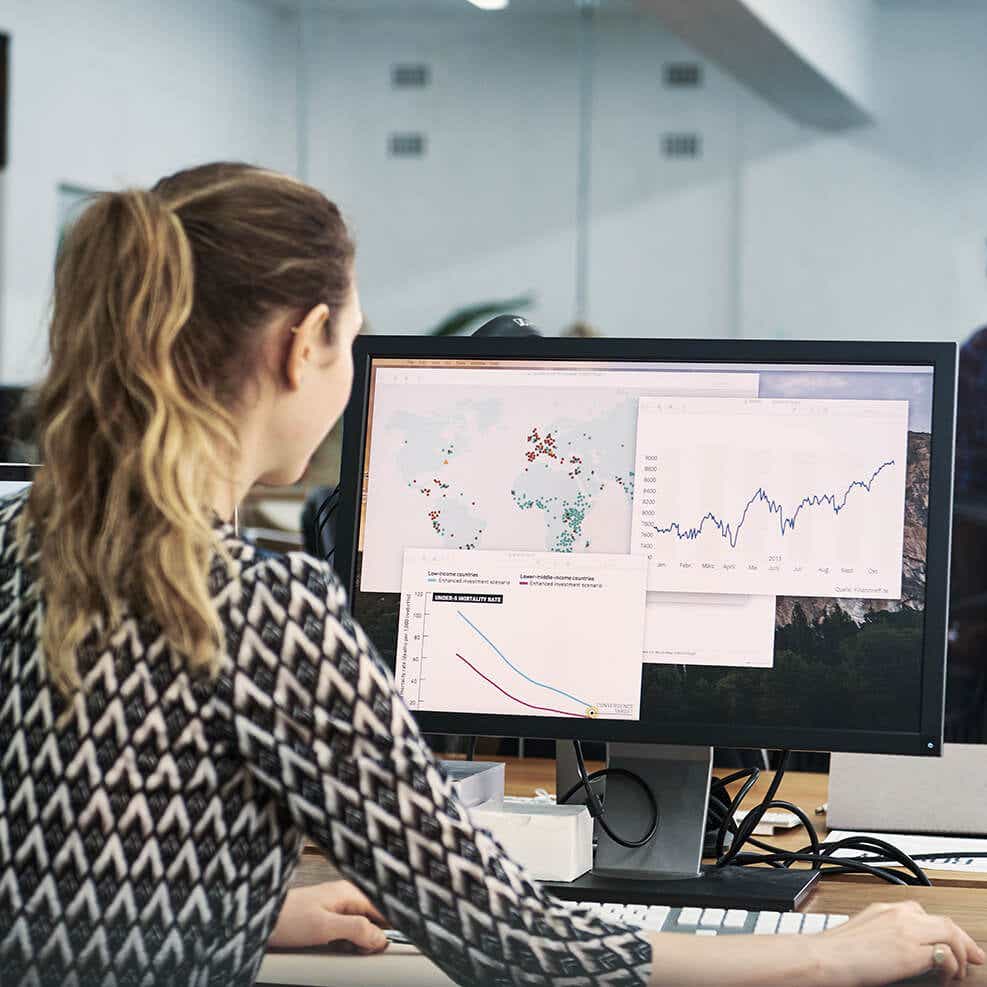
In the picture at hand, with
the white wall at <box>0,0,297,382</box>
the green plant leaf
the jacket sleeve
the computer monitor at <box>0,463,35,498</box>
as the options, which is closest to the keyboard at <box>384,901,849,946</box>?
the jacket sleeve

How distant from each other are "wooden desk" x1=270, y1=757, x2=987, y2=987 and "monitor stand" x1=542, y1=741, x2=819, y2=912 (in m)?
0.04

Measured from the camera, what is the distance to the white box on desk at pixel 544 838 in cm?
123

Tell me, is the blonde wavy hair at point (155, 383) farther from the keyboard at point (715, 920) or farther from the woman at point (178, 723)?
the keyboard at point (715, 920)

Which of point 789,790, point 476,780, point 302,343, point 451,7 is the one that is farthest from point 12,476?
point 451,7

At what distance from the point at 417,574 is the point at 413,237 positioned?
239 inches

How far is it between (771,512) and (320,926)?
0.48 meters

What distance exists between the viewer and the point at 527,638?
1.25 metres

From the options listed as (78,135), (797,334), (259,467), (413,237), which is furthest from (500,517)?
(413,237)

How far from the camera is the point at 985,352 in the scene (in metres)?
3.71

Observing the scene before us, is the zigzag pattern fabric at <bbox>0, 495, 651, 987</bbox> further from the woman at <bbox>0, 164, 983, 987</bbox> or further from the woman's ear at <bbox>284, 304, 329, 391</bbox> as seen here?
the woman's ear at <bbox>284, 304, 329, 391</bbox>

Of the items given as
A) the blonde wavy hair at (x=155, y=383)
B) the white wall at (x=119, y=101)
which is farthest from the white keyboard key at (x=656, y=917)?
the white wall at (x=119, y=101)

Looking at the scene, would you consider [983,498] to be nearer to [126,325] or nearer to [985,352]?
[985,352]

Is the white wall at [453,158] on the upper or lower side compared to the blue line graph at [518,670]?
upper

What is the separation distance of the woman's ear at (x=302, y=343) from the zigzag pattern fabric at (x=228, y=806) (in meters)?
0.13
